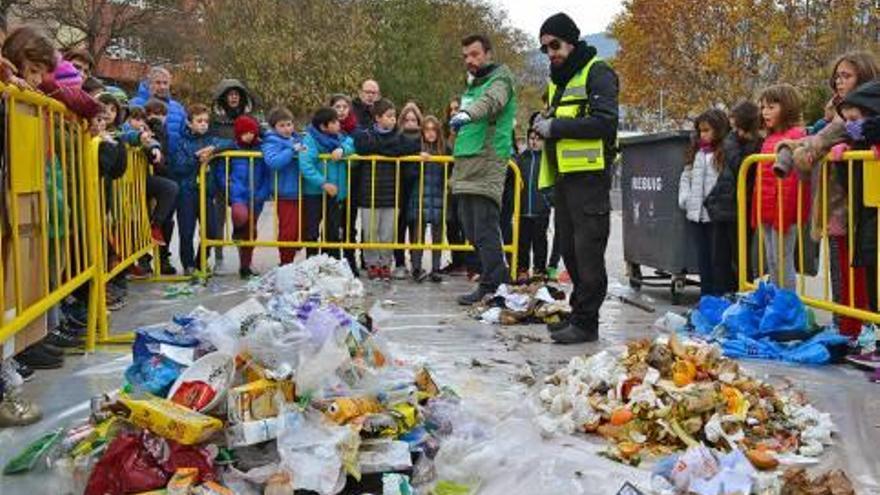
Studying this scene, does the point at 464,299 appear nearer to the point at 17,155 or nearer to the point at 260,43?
the point at 17,155

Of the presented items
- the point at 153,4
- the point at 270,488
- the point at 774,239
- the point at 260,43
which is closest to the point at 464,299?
the point at 774,239

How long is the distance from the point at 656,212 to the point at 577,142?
263cm

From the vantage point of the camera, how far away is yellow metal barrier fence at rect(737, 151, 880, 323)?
208 inches

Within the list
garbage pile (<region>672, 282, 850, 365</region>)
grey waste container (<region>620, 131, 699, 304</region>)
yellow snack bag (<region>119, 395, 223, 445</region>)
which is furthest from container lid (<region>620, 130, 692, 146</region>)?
yellow snack bag (<region>119, 395, 223, 445</region>)

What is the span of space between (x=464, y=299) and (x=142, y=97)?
416 centimetres

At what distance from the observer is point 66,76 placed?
5613mm

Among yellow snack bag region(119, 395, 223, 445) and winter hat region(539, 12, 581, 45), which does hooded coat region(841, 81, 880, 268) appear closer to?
winter hat region(539, 12, 581, 45)

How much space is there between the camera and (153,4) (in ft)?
117

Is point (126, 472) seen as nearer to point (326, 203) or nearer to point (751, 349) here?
point (751, 349)

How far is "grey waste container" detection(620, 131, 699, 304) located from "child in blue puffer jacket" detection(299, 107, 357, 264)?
250 centimetres

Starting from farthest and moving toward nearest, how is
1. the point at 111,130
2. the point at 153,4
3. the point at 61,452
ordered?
the point at 153,4 < the point at 111,130 < the point at 61,452

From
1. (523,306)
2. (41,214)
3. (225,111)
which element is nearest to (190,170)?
(225,111)

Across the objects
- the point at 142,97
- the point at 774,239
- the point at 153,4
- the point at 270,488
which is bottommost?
the point at 270,488

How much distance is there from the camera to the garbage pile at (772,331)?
552 centimetres
